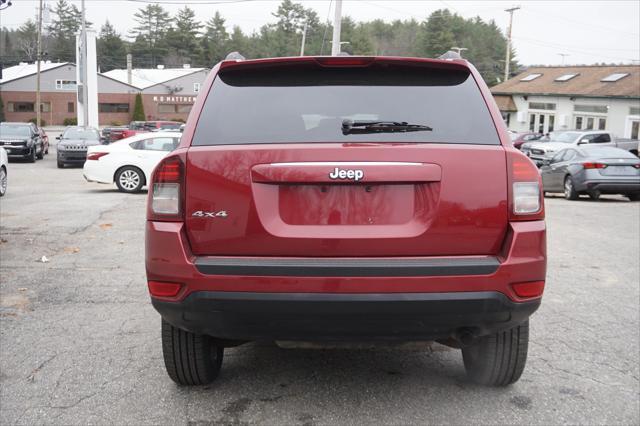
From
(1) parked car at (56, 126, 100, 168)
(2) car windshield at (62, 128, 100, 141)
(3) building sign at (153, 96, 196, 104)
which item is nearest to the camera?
(1) parked car at (56, 126, 100, 168)

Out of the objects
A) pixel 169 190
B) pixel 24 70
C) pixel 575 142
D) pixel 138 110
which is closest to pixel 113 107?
Answer: pixel 138 110

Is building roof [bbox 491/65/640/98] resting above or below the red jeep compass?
above

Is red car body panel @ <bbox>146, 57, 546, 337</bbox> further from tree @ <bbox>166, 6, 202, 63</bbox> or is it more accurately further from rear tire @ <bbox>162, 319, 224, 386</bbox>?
tree @ <bbox>166, 6, 202, 63</bbox>

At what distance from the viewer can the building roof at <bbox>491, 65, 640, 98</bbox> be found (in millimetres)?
41750

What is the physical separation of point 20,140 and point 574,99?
36512 millimetres

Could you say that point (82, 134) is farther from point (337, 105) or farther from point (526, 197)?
point (526, 197)

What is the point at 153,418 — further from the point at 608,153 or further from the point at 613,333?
the point at 608,153

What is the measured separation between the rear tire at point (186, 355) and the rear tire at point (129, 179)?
43.0 ft

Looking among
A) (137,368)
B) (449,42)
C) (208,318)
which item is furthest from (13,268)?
(449,42)

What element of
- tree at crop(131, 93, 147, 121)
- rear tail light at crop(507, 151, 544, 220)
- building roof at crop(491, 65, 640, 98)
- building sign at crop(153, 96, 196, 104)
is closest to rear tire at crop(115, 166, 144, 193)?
rear tail light at crop(507, 151, 544, 220)

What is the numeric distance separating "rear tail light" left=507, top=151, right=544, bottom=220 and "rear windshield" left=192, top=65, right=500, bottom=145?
16 centimetres

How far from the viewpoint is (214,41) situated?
356ft

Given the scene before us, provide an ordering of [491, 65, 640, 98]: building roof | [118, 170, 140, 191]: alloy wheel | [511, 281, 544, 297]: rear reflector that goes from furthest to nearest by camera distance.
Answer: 1. [491, 65, 640, 98]: building roof
2. [118, 170, 140, 191]: alloy wheel
3. [511, 281, 544, 297]: rear reflector

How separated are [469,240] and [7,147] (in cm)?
2773
